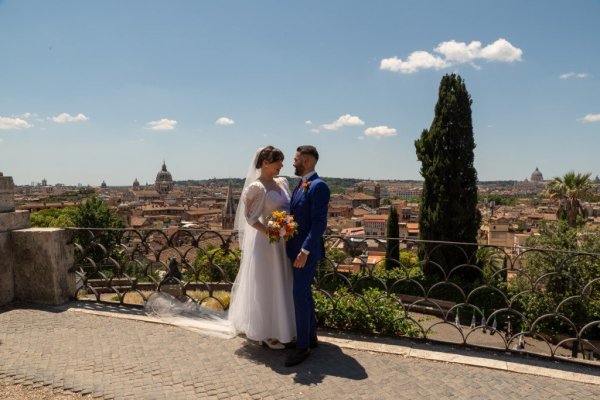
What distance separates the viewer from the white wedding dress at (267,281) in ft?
11.8

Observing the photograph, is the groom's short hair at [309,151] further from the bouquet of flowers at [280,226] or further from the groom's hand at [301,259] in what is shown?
the groom's hand at [301,259]

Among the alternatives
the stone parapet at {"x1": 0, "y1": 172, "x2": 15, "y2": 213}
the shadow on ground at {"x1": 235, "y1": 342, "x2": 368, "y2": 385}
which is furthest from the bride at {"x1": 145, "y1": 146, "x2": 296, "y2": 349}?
the stone parapet at {"x1": 0, "y1": 172, "x2": 15, "y2": 213}

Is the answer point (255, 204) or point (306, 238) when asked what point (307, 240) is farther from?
point (255, 204)

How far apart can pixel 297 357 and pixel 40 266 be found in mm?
3382

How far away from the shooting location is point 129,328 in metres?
4.11

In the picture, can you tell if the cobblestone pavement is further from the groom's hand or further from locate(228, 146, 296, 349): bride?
the groom's hand

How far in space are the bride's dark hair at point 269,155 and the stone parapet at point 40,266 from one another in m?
2.89

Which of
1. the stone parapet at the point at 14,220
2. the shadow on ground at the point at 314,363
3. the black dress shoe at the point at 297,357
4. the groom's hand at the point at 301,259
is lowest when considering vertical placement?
the shadow on ground at the point at 314,363

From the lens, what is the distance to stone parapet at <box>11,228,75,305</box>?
4.88 metres

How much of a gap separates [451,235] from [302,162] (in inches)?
667

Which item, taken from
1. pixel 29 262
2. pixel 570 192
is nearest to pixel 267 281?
pixel 29 262

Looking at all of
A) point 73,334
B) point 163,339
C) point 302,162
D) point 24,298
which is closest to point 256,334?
point 163,339

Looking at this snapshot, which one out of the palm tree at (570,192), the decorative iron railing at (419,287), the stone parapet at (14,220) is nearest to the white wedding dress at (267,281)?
the decorative iron railing at (419,287)

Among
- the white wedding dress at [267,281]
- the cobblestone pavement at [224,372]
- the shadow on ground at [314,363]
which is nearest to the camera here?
the cobblestone pavement at [224,372]
